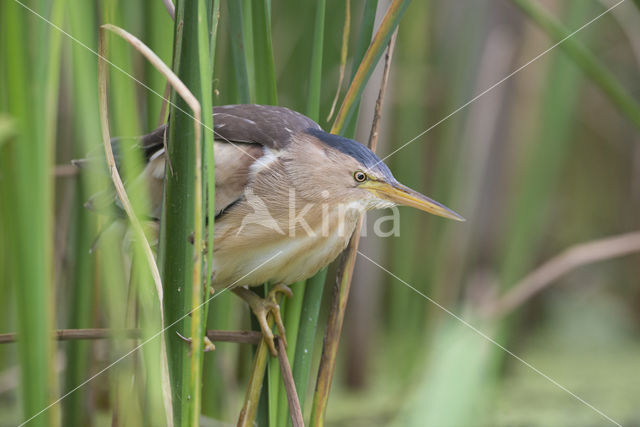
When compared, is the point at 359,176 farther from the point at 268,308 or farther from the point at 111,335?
the point at 111,335

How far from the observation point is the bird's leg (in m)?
0.85

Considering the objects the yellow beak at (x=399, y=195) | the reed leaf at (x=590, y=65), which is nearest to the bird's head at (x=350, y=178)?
the yellow beak at (x=399, y=195)

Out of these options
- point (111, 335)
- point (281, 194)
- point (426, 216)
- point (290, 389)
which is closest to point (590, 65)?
point (281, 194)

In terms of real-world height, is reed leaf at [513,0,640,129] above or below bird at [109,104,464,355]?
above

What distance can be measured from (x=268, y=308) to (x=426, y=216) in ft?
4.80

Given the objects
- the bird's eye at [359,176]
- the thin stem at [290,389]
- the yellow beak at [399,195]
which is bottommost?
the thin stem at [290,389]

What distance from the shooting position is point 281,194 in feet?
3.16

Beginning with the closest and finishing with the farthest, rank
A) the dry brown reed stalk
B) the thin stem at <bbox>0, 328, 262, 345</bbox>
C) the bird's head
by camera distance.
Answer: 1. the thin stem at <bbox>0, 328, 262, 345</bbox>
2. the bird's head
3. the dry brown reed stalk

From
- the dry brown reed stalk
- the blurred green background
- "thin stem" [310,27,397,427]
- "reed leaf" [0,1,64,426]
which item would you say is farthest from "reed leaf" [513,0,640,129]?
"reed leaf" [0,1,64,426]

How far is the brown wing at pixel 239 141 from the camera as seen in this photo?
0.95 meters

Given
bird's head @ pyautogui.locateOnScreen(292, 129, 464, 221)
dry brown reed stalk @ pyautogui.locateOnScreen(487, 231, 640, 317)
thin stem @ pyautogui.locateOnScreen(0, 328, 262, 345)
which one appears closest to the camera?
thin stem @ pyautogui.locateOnScreen(0, 328, 262, 345)

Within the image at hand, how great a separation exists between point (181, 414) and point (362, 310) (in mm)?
1259

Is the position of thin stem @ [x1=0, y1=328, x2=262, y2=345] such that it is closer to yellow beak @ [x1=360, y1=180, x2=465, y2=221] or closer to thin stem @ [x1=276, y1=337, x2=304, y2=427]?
thin stem @ [x1=276, y1=337, x2=304, y2=427]

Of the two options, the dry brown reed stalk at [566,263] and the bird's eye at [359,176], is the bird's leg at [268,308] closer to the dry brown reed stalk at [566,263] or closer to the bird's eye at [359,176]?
the bird's eye at [359,176]
